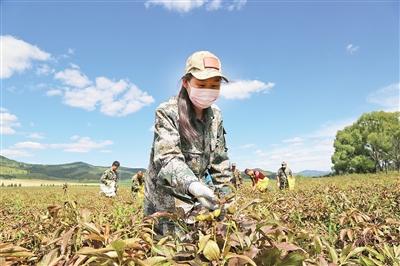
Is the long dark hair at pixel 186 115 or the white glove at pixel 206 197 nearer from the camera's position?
the white glove at pixel 206 197

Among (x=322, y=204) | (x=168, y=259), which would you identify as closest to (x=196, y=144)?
(x=168, y=259)

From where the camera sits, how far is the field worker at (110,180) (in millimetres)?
14156

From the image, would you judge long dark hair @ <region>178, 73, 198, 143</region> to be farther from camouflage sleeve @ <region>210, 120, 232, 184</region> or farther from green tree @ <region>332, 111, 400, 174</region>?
green tree @ <region>332, 111, 400, 174</region>

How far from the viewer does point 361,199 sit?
532 cm

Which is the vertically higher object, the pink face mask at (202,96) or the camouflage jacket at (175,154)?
the pink face mask at (202,96)

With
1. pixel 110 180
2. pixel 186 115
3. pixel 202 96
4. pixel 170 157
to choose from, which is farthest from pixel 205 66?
pixel 110 180

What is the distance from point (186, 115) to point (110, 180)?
12.6 metres

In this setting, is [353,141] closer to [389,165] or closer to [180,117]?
[389,165]

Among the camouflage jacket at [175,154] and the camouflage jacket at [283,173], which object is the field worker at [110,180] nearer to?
the camouflage jacket at [283,173]

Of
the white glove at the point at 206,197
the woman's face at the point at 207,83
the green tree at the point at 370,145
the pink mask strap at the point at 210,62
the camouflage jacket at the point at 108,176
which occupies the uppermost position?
the green tree at the point at 370,145

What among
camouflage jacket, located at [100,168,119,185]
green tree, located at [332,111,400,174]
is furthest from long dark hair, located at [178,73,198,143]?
green tree, located at [332,111,400,174]

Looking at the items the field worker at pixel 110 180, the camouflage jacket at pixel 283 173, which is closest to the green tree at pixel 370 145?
the camouflage jacket at pixel 283 173

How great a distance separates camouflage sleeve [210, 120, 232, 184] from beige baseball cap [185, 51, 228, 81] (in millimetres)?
520

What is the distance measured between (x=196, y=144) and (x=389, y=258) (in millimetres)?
1240
